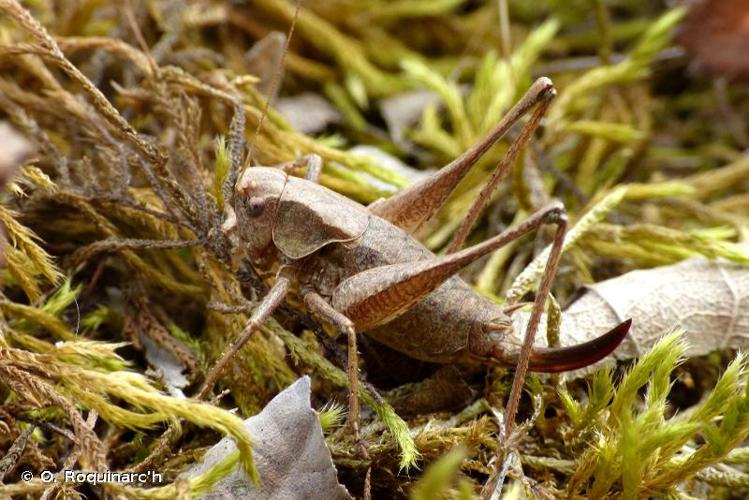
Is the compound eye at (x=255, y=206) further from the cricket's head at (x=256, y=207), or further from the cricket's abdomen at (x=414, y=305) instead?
the cricket's abdomen at (x=414, y=305)

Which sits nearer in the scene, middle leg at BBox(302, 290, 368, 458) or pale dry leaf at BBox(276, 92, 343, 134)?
middle leg at BBox(302, 290, 368, 458)

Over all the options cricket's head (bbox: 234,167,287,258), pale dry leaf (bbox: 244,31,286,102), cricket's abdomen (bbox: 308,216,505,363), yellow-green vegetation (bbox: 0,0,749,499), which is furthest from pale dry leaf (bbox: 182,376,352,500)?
pale dry leaf (bbox: 244,31,286,102)

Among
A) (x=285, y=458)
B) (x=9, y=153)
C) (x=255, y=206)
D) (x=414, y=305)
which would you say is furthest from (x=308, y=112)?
(x=9, y=153)

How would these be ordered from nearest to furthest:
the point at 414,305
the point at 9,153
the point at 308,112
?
the point at 9,153 < the point at 414,305 < the point at 308,112

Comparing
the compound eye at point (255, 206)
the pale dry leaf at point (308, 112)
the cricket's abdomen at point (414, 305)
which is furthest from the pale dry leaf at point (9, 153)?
the pale dry leaf at point (308, 112)

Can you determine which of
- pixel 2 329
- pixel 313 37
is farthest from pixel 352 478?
pixel 313 37

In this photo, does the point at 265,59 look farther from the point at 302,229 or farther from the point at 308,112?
the point at 302,229

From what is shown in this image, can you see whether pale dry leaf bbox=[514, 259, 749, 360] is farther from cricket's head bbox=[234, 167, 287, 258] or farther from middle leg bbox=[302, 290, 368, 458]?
cricket's head bbox=[234, 167, 287, 258]
